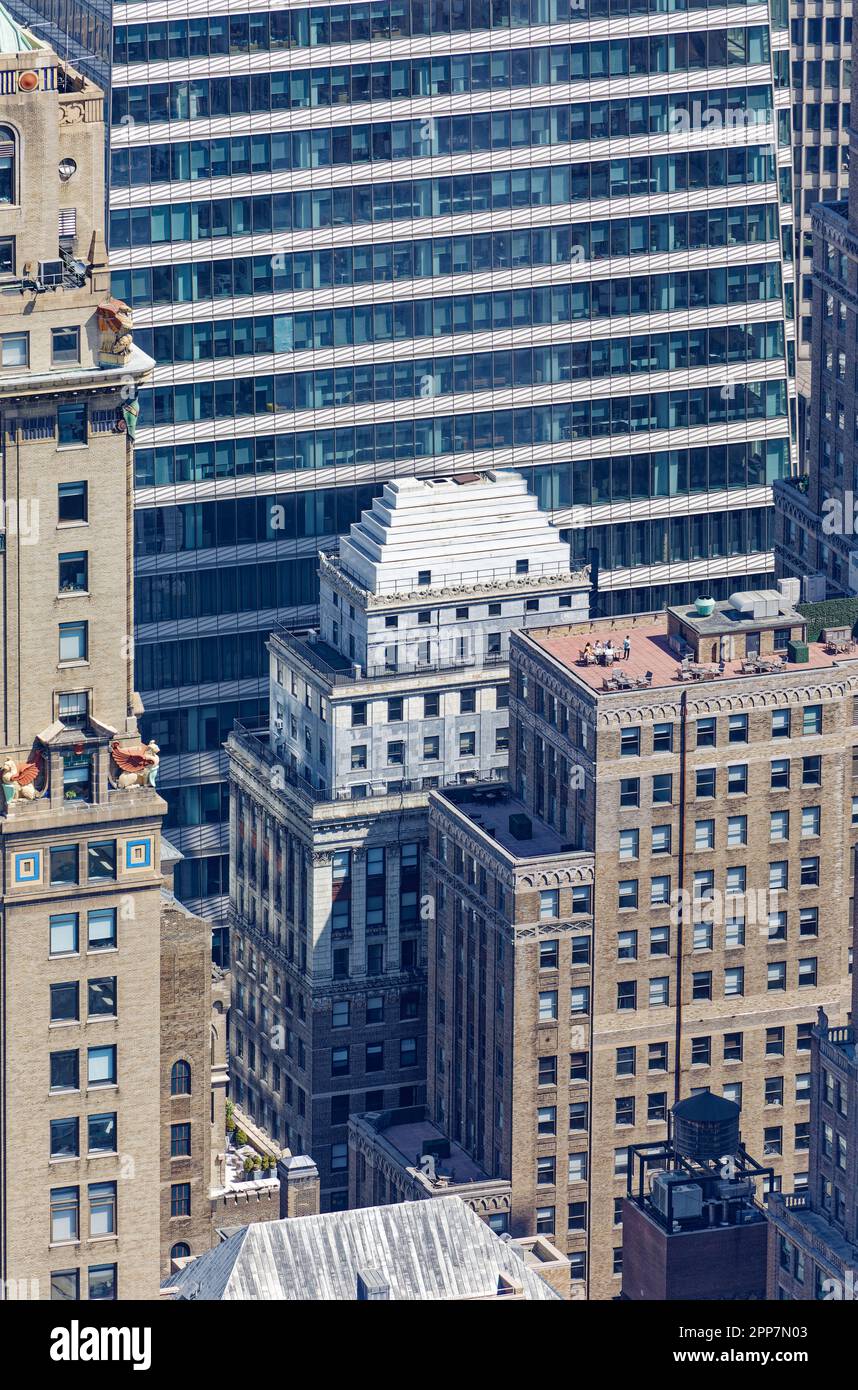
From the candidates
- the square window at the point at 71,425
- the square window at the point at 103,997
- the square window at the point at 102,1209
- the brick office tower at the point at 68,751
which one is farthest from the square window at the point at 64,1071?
the square window at the point at 71,425

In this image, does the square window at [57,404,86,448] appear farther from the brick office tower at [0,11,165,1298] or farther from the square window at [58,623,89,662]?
the square window at [58,623,89,662]

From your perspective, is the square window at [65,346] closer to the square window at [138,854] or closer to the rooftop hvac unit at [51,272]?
the rooftop hvac unit at [51,272]

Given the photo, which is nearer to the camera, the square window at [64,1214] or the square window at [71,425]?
the square window at [71,425]
